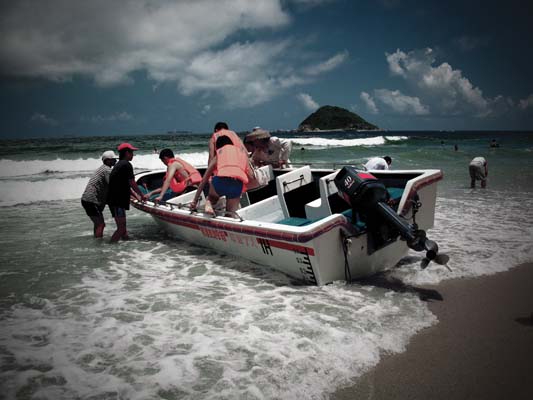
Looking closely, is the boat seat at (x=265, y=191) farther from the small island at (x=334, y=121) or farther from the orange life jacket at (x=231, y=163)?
the small island at (x=334, y=121)

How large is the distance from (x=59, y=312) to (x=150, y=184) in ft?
18.8

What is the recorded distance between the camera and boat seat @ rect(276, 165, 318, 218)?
5526mm

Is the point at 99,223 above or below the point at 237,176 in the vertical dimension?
below

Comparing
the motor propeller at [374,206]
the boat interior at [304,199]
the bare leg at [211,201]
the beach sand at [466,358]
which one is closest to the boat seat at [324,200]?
the boat interior at [304,199]

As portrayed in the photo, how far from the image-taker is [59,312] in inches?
156

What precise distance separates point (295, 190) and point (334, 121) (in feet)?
465

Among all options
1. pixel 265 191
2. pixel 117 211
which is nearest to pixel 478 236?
pixel 265 191

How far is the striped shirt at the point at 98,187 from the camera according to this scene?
6363 mm

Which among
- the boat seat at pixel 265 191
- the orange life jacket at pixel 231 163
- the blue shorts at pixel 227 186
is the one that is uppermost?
the orange life jacket at pixel 231 163

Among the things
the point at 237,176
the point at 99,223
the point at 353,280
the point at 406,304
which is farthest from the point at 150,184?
the point at 406,304

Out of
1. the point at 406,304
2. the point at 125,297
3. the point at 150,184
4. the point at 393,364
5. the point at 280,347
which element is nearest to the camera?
the point at 393,364

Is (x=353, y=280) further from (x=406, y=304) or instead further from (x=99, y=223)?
(x=99, y=223)

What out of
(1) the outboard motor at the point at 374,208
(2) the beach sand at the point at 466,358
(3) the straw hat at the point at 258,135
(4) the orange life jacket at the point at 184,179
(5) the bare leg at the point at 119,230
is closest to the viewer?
(2) the beach sand at the point at 466,358

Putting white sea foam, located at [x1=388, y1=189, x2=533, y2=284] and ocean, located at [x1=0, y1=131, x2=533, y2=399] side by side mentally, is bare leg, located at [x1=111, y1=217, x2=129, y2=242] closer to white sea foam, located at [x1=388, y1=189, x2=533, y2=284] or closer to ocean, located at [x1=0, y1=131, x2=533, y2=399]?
ocean, located at [x1=0, y1=131, x2=533, y2=399]
